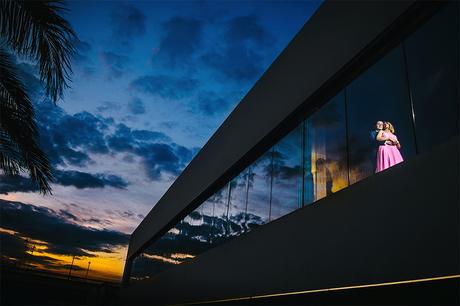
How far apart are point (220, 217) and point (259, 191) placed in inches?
105

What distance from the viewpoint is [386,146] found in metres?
5.05

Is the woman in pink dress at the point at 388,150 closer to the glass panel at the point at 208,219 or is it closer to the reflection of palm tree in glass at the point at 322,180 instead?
the reflection of palm tree in glass at the point at 322,180

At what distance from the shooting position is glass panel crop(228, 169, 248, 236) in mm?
9328

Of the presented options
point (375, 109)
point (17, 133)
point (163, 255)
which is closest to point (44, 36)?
point (17, 133)

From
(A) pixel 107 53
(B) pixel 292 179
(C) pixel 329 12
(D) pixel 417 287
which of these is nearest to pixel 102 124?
(A) pixel 107 53

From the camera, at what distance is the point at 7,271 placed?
1291 inches

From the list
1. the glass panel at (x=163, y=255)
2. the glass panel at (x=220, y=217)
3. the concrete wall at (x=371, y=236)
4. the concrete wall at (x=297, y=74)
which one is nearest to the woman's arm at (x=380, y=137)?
the concrete wall at (x=371, y=236)

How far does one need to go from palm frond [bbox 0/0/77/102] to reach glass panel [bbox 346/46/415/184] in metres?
4.25

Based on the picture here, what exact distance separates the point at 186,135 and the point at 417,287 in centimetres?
1518

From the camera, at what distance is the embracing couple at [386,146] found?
15.9 ft

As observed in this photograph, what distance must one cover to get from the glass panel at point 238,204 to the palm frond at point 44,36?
243 inches

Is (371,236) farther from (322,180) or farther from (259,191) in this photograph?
(259,191)

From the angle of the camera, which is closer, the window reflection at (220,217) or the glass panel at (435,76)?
the glass panel at (435,76)

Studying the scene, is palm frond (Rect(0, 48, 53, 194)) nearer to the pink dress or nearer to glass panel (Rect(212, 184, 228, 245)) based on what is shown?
the pink dress
